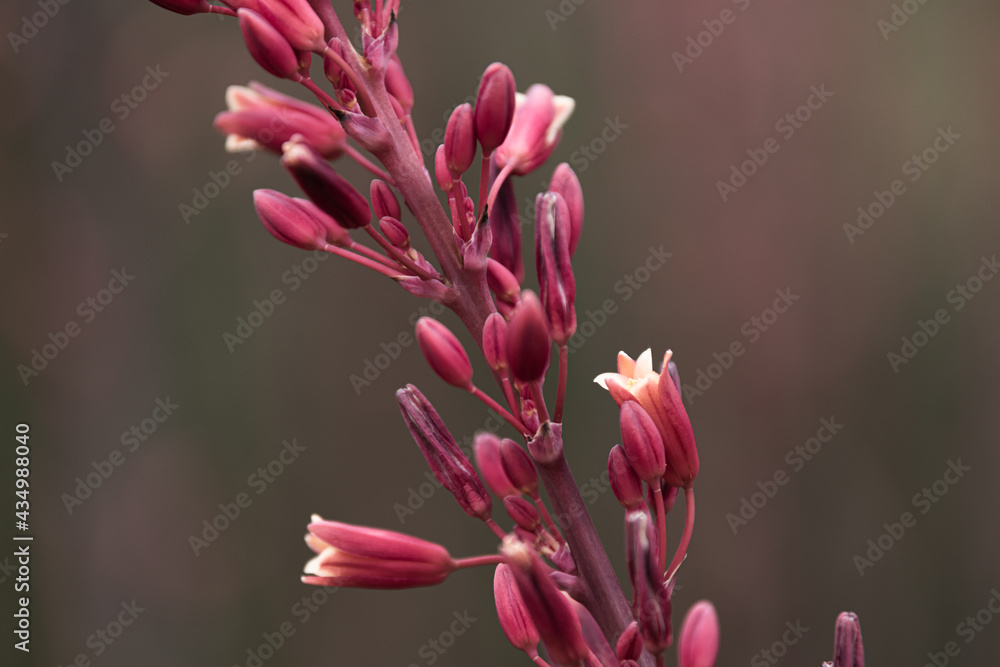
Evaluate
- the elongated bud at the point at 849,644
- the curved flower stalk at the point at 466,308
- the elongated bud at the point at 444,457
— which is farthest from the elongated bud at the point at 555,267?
the elongated bud at the point at 849,644

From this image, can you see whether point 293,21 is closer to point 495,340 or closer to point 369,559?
point 495,340

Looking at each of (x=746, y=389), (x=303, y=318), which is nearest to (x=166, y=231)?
(x=303, y=318)

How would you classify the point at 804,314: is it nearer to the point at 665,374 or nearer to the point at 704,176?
the point at 704,176

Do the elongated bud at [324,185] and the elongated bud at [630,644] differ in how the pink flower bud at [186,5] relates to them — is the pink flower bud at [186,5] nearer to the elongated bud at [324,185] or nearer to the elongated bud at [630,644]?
the elongated bud at [324,185]

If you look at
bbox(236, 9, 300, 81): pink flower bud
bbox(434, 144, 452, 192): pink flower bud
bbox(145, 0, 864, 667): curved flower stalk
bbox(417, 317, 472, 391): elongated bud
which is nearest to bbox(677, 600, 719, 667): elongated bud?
bbox(145, 0, 864, 667): curved flower stalk

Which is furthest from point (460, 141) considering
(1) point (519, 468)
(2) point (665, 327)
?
(2) point (665, 327)
